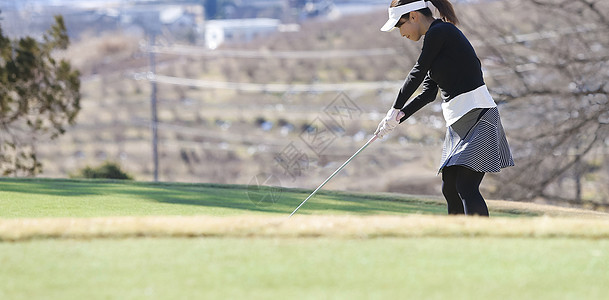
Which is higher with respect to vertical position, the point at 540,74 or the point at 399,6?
the point at 399,6

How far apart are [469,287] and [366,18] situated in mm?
Answer: 60265

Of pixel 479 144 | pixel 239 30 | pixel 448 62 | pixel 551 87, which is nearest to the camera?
pixel 479 144

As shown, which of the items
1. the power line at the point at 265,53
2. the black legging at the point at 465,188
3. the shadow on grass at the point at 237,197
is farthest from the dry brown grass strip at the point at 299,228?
the power line at the point at 265,53

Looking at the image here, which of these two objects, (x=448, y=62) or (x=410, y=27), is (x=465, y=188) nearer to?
(x=448, y=62)

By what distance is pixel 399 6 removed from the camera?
5.59m

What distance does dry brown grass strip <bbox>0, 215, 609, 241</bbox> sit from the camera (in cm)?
418

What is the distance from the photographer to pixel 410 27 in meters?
5.67

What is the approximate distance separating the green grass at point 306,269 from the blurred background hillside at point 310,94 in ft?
24.7

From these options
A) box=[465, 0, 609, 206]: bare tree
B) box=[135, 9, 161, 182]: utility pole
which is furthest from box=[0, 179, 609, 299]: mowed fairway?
box=[135, 9, 161, 182]: utility pole

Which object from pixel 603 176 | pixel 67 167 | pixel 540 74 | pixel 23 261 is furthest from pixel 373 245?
pixel 67 167

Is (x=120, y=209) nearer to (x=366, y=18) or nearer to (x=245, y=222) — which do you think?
(x=245, y=222)

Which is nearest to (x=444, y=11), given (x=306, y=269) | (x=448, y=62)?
(x=448, y=62)

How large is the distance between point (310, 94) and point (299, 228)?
43851 mm

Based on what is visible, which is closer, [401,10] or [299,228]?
[299,228]
